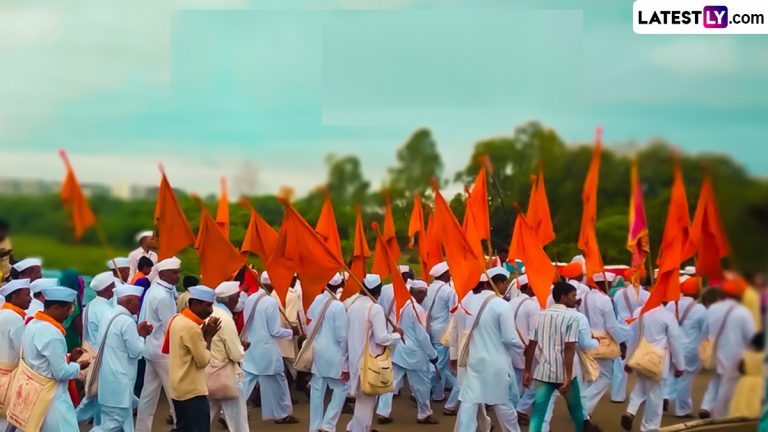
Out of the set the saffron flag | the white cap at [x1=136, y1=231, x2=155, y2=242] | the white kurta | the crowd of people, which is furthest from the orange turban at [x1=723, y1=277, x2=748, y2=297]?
the white cap at [x1=136, y1=231, x2=155, y2=242]

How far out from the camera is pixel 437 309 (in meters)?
11.1

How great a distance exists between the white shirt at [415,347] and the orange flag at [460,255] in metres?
1.33

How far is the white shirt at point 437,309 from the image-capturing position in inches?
434

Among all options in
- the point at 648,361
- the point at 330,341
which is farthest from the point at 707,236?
the point at 330,341

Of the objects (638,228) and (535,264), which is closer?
(535,264)

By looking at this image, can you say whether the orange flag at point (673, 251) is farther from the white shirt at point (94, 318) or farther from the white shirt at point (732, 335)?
the white shirt at point (732, 335)

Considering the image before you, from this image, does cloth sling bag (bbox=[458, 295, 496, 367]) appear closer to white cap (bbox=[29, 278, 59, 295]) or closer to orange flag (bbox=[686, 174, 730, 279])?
orange flag (bbox=[686, 174, 730, 279])

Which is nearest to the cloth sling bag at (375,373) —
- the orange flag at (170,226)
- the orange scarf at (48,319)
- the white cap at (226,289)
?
the white cap at (226,289)

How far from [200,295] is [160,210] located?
2.39 metres

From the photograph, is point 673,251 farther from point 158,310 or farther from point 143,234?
point 143,234

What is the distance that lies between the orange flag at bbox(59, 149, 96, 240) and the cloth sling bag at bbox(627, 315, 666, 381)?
204 inches

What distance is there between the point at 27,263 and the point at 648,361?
5.90 m

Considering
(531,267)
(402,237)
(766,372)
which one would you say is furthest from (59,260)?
(402,237)

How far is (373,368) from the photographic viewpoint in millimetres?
8938
